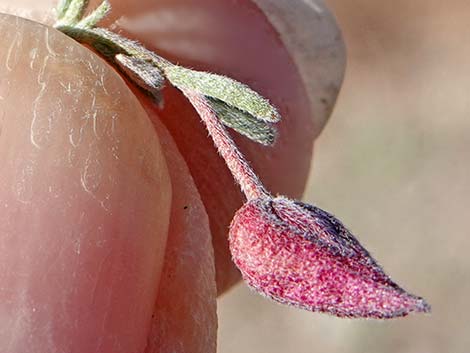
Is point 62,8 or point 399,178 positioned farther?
point 399,178

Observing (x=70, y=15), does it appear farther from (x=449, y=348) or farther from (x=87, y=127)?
(x=449, y=348)

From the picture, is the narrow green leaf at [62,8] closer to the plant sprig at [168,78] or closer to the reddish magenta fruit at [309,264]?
the plant sprig at [168,78]

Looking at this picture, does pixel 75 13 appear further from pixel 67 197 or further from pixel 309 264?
pixel 309 264

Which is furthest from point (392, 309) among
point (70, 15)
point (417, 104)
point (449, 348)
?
point (417, 104)

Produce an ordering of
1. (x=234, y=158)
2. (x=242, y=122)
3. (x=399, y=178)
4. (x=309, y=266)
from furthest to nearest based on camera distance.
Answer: (x=399, y=178) → (x=242, y=122) → (x=234, y=158) → (x=309, y=266)

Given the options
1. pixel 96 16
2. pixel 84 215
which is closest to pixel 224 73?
pixel 96 16

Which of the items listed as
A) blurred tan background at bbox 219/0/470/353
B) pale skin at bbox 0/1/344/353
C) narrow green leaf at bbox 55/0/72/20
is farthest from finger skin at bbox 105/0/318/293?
blurred tan background at bbox 219/0/470/353
